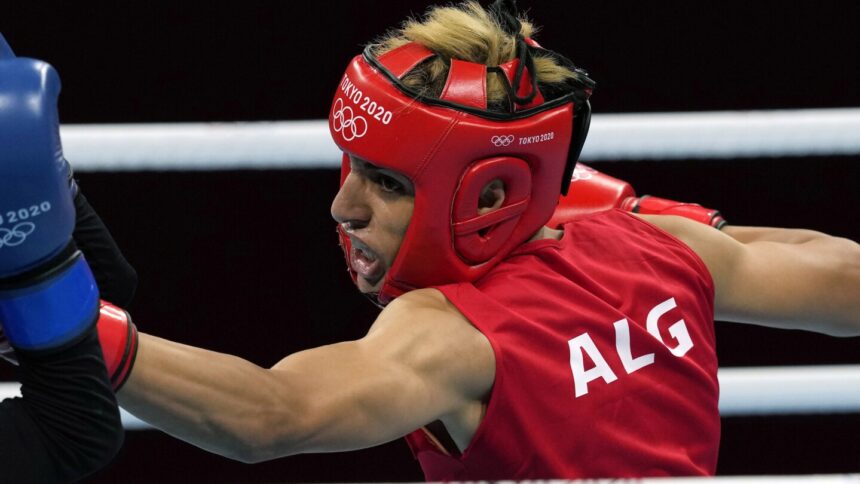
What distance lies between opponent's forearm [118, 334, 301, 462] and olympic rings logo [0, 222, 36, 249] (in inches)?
9.4

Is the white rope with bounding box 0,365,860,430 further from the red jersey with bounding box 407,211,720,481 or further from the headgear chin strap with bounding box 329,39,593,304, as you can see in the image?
the headgear chin strap with bounding box 329,39,593,304

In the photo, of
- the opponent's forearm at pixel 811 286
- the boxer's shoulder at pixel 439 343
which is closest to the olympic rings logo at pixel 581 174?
the opponent's forearm at pixel 811 286

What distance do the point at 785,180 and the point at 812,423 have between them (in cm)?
72

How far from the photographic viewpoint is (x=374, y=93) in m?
2.04

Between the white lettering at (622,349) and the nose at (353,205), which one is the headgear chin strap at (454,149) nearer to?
the nose at (353,205)

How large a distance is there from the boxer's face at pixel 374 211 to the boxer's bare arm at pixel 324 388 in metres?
0.14

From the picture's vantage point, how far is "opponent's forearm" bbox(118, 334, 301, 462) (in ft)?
5.30

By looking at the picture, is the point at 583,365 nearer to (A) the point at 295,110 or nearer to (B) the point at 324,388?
(B) the point at 324,388

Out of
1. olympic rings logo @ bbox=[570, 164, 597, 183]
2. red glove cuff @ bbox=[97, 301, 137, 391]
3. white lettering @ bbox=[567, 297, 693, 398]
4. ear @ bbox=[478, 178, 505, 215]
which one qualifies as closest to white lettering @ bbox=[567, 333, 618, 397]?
white lettering @ bbox=[567, 297, 693, 398]

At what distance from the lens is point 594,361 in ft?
6.70

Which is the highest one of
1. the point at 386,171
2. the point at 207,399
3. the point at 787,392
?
the point at 386,171

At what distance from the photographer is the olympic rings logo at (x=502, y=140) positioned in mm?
2004

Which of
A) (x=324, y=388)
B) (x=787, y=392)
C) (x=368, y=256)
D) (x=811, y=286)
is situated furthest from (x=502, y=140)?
(x=787, y=392)

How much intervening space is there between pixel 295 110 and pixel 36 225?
1677 mm
